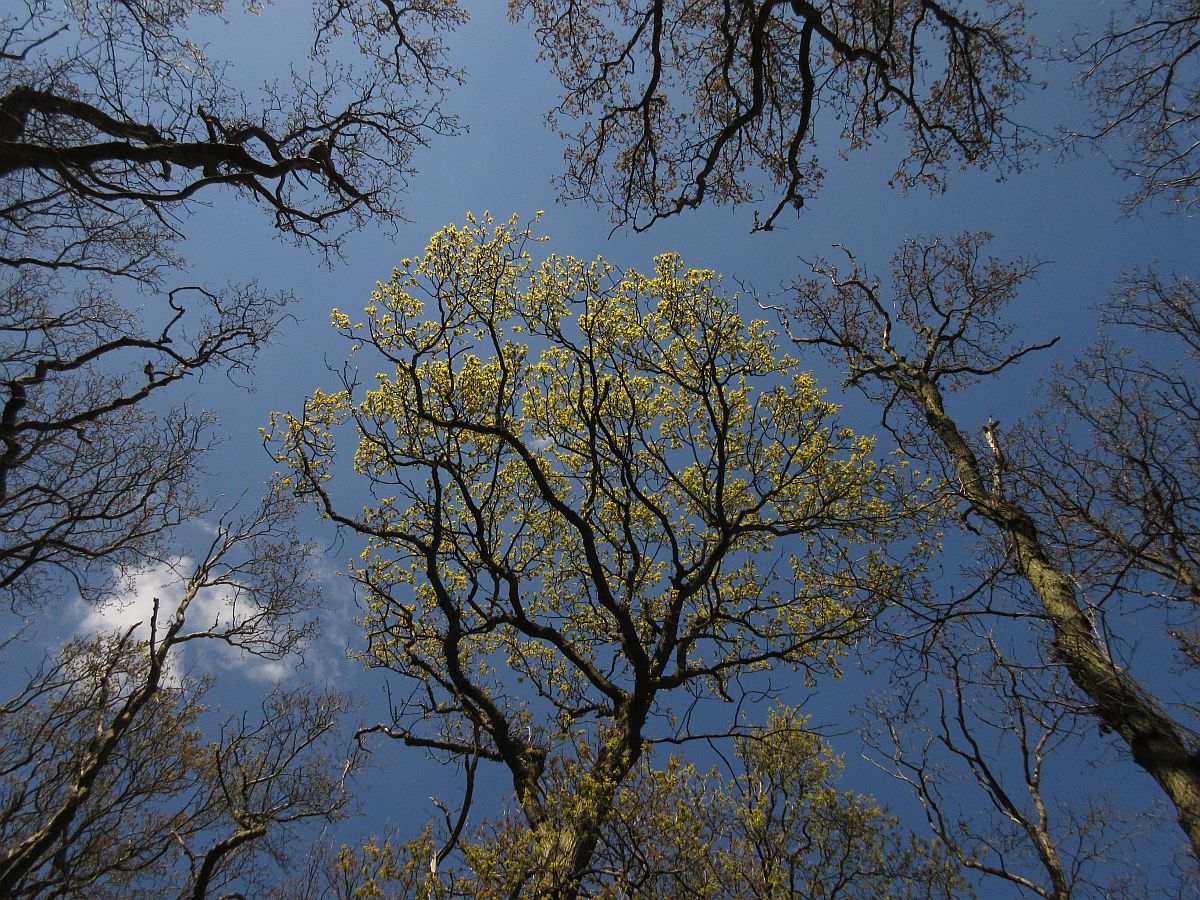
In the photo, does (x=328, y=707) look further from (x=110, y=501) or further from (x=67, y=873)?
(x=110, y=501)

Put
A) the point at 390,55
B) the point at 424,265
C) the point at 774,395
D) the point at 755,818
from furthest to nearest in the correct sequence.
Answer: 1. the point at 774,395
2. the point at 424,265
3. the point at 390,55
4. the point at 755,818

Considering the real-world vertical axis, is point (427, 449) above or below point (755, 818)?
above

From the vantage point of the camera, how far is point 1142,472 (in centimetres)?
545

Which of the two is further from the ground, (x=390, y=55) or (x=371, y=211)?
(x=390, y=55)

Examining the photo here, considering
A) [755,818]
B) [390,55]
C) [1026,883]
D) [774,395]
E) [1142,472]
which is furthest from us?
[774,395]

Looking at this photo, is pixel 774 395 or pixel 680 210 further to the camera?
pixel 774 395

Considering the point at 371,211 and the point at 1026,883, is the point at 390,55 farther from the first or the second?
the point at 1026,883

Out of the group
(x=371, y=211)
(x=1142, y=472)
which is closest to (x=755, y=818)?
(x=1142, y=472)

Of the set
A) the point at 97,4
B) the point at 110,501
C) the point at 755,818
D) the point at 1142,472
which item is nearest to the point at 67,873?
the point at 110,501

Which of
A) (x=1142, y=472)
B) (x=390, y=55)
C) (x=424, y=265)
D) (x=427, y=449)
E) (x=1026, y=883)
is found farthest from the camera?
(x=427, y=449)

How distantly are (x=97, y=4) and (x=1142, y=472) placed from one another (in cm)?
1067

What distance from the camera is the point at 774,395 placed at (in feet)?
36.7

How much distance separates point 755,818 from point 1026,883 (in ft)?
12.5

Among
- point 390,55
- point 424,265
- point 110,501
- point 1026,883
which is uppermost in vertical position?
point 390,55
